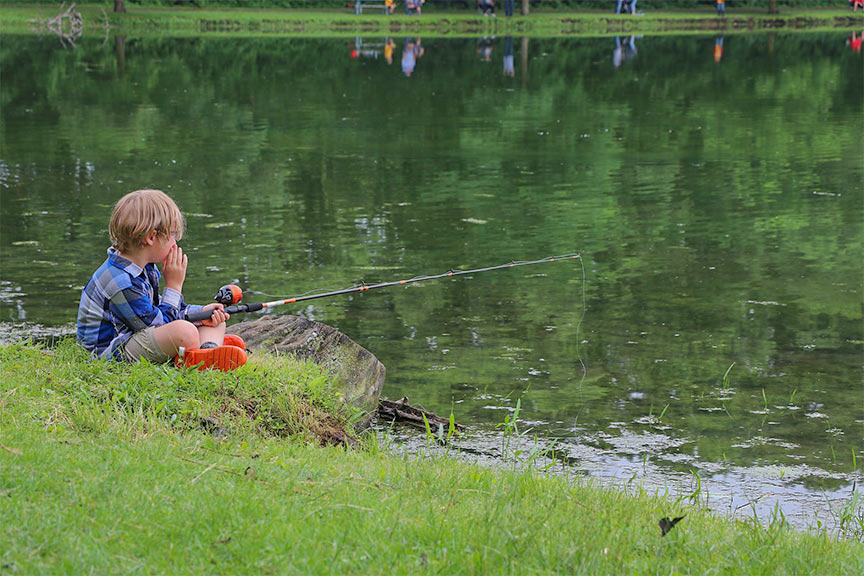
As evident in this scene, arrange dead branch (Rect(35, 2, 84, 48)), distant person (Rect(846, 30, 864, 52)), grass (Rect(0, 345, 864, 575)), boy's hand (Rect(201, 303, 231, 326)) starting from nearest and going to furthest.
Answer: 1. grass (Rect(0, 345, 864, 575))
2. boy's hand (Rect(201, 303, 231, 326))
3. distant person (Rect(846, 30, 864, 52))
4. dead branch (Rect(35, 2, 84, 48))

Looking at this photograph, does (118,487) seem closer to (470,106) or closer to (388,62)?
(470,106)

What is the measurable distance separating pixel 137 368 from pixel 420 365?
8.87 feet

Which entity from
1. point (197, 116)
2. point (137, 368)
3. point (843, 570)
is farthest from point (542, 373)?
point (197, 116)

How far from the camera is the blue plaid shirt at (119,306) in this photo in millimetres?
5953

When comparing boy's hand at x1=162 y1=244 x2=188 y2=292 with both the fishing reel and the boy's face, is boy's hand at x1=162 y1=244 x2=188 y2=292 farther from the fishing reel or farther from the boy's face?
the fishing reel

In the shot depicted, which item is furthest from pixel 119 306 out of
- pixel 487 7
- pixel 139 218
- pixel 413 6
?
pixel 487 7

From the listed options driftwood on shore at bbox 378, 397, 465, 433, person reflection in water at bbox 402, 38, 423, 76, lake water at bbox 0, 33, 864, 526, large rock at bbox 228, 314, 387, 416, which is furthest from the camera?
person reflection in water at bbox 402, 38, 423, 76

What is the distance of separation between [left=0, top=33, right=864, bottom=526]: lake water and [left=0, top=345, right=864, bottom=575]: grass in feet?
4.86

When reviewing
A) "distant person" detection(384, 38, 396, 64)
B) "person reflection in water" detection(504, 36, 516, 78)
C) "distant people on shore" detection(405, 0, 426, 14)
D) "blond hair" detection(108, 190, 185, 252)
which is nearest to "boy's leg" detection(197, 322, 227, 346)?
"blond hair" detection(108, 190, 185, 252)

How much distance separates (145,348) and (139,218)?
27.5 inches

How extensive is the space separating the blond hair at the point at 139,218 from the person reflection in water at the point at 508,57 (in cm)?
2721

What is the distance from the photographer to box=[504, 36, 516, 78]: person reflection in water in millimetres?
33459

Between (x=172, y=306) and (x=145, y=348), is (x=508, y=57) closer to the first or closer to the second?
(x=172, y=306)

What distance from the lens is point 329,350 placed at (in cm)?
700
